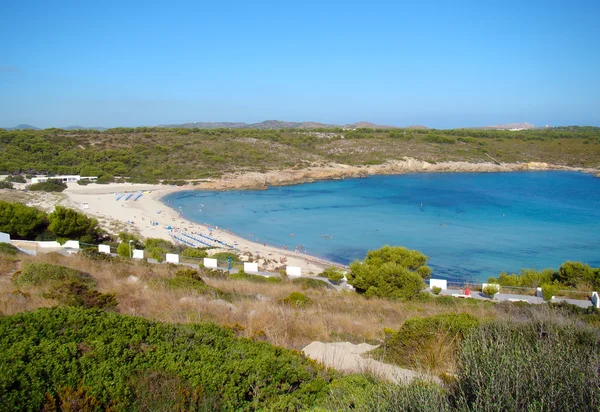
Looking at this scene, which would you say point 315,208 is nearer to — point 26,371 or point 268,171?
point 268,171

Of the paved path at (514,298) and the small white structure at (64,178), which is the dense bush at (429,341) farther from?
the small white structure at (64,178)

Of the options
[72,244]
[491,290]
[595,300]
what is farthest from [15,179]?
[595,300]

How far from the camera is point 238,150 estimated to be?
68125 millimetres

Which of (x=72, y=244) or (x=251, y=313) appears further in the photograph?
(x=72, y=244)

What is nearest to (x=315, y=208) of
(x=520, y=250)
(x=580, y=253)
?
(x=520, y=250)

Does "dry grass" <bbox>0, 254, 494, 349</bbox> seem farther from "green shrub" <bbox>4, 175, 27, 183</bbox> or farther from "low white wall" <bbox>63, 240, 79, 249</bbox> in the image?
"green shrub" <bbox>4, 175, 27, 183</bbox>

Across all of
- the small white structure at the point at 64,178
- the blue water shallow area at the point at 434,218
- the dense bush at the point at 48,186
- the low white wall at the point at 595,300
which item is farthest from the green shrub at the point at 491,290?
the small white structure at the point at 64,178

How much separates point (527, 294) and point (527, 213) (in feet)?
94.2

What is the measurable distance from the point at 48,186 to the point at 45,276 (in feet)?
128

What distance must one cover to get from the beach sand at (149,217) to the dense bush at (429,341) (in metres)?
15.5

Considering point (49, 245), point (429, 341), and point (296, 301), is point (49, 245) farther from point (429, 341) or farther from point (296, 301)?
point (429, 341)

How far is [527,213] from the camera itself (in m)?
41.2

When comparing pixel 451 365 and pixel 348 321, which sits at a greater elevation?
pixel 451 365

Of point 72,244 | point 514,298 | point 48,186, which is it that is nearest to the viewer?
point 514,298
